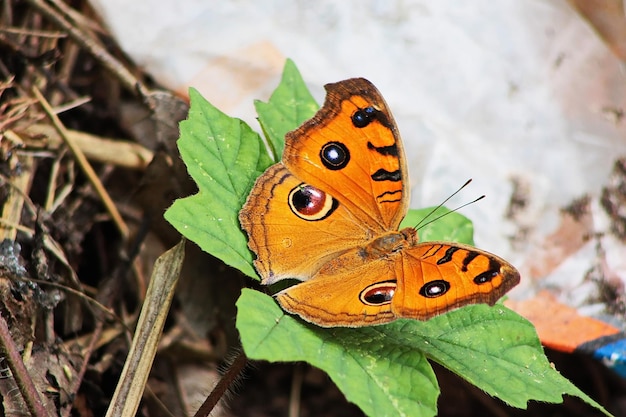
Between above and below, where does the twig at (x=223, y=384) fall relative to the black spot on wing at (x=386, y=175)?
below

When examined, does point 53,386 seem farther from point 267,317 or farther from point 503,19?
point 503,19

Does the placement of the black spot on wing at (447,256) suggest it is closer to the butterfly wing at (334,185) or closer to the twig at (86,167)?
the butterfly wing at (334,185)

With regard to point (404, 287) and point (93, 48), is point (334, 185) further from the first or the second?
point (93, 48)

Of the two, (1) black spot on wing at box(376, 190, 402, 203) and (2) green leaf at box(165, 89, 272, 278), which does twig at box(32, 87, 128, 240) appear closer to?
(2) green leaf at box(165, 89, 272, 278)

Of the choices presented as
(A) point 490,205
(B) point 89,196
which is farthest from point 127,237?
(A) point 490,205

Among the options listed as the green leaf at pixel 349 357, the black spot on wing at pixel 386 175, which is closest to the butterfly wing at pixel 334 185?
the black spot on wing at pixel 386 175

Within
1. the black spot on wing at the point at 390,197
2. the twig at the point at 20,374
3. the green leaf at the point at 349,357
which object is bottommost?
the twig at the point at 20,374

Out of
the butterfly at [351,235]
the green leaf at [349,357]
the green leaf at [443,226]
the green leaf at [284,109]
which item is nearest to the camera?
the green leaf at [349,357]
